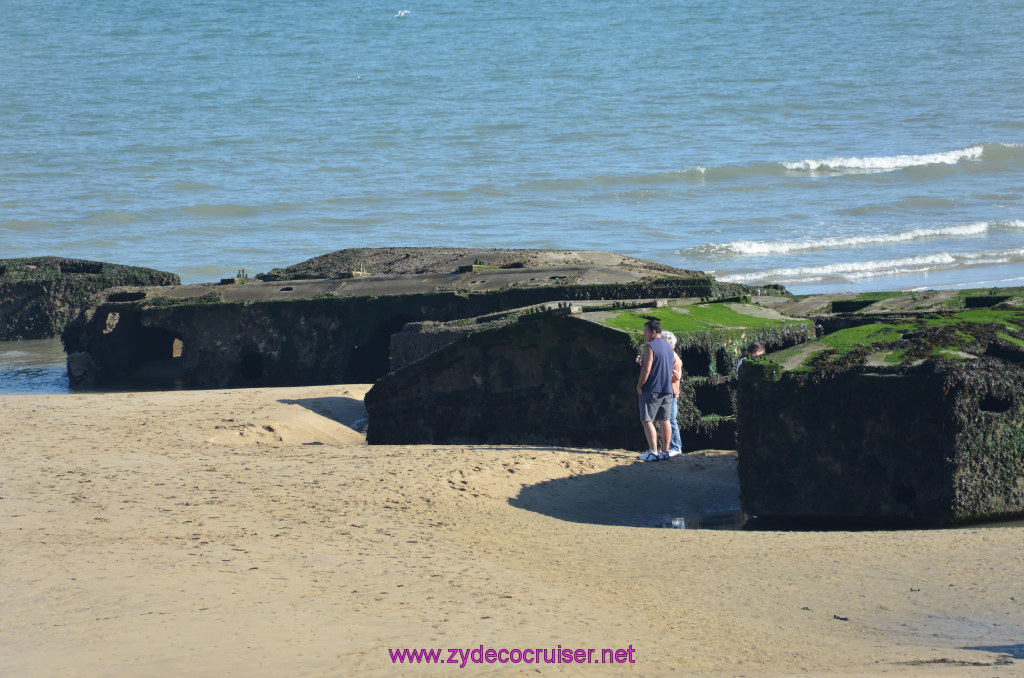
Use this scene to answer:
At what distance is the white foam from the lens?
37750 mm

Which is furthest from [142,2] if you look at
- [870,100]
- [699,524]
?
[699,524]

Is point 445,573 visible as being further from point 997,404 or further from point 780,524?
point 997,404

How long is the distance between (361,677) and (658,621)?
150cm

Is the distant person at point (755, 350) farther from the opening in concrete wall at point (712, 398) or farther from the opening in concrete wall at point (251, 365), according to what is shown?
the opening in concrete wall at point (251, 365)

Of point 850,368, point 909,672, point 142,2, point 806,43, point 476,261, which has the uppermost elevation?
point 142,2

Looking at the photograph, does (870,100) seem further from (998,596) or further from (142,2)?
(998,596)

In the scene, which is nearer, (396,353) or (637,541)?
(637,541)

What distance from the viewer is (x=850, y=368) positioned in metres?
8.05

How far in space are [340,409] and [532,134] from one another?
2897 cm

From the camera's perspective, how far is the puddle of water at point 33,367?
16406 mm

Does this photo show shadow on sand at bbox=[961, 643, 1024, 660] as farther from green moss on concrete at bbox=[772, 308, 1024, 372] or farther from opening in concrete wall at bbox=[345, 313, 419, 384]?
opening in concrete wall at bbox=[345, 313, 419, 384]

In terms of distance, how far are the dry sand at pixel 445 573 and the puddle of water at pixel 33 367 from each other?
6.88m

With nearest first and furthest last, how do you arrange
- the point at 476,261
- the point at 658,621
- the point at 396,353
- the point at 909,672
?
the point at 909,672
the point at 658,621
the point at 396,353
the point at 476,261

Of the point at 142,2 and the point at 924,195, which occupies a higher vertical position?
the point at 142,2
